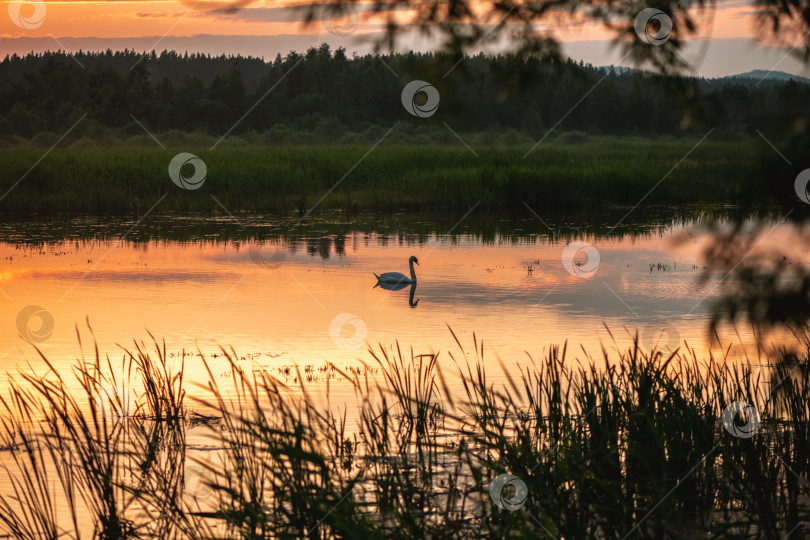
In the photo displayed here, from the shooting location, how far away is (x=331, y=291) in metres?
13.6

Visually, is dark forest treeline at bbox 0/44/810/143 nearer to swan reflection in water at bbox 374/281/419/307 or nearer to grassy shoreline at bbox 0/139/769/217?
grassy shoreline at bbox 0/139/769/217

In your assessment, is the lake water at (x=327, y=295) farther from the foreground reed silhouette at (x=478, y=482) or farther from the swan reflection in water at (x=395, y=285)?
the foreground reed silhouette at (x=478, y=482)

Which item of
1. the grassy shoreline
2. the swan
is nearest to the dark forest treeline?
the grassy shoreline

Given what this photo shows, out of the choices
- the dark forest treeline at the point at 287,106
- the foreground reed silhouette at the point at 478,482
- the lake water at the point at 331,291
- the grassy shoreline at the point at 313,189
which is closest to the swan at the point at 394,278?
the lake water at the point at 331,291

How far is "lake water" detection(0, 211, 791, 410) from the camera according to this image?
1004 centimetres

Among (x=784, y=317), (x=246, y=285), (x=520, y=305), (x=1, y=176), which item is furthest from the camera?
(x=1, y=176)

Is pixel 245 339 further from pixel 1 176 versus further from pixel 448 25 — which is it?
pixel 1 176

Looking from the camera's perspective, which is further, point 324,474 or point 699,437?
point 699,437

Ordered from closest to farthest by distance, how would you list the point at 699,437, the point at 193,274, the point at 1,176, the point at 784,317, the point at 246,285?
1. the point at 784,317
2. the point at 699,437
3. the point at 246,285
4. the point at 193,274
5. the point at 1,176

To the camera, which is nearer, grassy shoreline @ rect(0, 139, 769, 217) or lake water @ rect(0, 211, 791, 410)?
lake water @ rect(0, 211, 791, 410)

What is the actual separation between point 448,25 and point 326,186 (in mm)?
24282

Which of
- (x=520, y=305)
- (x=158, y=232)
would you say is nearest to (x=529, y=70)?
(x=520, y=305)

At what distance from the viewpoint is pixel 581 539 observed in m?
4.10

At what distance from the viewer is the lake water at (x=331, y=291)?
10039 mm
